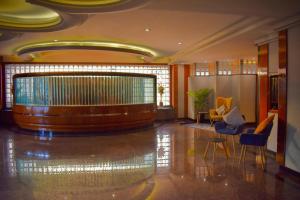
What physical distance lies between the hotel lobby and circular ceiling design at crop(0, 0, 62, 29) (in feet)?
0.09

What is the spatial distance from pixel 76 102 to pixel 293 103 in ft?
21.1

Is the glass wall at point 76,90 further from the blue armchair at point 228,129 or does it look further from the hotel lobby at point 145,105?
the blue armchair at point 228,129

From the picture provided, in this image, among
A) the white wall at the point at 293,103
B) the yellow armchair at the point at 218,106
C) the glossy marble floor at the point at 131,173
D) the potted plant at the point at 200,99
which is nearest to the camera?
the glossy marble floor at the point at 131,173

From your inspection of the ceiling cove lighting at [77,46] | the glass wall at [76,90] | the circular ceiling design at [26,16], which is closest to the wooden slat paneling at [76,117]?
the glass wall at [76,90]

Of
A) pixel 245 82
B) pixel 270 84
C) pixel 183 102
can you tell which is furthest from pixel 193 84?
pixel 270 84

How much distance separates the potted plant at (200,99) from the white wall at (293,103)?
640cm

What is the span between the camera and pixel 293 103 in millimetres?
4848

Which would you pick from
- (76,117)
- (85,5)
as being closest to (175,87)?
(76,117)

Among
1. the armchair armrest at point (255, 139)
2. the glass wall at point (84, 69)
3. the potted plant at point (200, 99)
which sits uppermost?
the glass wall at point (84, 69)

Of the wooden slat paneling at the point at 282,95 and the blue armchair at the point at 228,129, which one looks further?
the blue armchair at the point at 228,129

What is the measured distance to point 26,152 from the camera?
635 centimetres

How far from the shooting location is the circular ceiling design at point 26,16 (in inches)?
241

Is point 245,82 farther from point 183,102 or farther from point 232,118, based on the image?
point 232,118

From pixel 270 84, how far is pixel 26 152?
241 inches
